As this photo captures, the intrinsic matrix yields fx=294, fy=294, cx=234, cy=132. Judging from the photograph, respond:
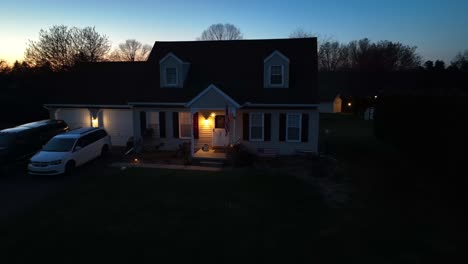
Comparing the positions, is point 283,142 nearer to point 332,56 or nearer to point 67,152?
point 67,152

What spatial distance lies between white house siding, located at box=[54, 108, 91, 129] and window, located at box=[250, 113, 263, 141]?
11.5 m

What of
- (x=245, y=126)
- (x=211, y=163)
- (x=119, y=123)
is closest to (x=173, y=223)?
(x=211, y=163)

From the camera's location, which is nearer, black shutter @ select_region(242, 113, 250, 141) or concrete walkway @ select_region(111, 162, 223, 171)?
concrete walkway @ select_region(111, 162, 223, 171)

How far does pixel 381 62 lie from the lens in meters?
58.0

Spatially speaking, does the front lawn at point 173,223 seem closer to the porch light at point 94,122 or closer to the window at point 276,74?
the window at point 276,74

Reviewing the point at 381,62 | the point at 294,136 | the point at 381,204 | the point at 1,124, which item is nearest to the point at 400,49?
the point at 381,62

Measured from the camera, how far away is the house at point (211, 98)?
54.5 ft

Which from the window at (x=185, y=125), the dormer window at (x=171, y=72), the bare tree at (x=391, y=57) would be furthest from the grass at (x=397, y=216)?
the bare tree at (x=391, y=57)

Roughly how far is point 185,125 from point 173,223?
10036mm

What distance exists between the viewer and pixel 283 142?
16.9 meters

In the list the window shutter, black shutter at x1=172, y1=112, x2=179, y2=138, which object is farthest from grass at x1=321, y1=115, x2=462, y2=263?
black shutter at x1=172, y1=112, x2=179, y2=138

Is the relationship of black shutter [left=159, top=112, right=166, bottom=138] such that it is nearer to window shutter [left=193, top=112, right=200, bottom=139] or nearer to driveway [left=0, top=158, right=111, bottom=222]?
window shutter [left=193, top=112, right=200, bottom=139]

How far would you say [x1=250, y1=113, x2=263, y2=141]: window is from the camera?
1703 cm

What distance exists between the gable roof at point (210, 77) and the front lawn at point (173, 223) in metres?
6.54
